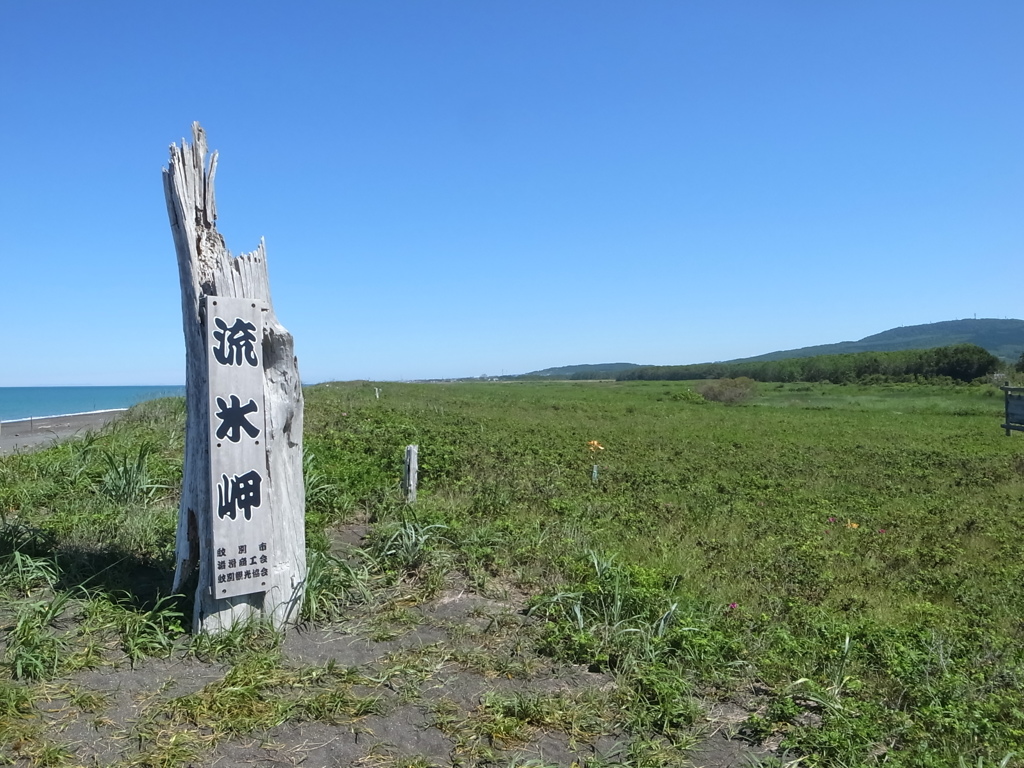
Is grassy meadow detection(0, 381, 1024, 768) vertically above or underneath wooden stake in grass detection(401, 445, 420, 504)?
underneath

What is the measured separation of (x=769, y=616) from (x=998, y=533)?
6.22 m

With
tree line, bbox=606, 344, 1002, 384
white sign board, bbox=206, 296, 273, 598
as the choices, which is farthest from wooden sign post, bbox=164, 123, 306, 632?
tree line, bbox=606, 344, 1002, 384

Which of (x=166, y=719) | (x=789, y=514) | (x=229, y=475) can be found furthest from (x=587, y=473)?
(x=166, y=719)

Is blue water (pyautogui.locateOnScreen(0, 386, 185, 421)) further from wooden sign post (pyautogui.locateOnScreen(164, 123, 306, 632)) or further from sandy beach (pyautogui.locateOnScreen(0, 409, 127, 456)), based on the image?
wooden sign post (pyautogui.locateOnScreen(164, 123, 306, 632))

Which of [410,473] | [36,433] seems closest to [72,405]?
[36,433]

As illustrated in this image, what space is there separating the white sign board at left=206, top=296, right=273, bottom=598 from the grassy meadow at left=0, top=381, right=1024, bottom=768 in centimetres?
50

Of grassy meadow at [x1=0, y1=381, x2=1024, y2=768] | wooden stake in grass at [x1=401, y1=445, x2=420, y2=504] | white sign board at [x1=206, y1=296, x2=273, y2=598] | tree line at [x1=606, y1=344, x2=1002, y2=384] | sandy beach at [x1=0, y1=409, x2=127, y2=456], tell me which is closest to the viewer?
grassy meadow at [x1=0, y1=381, x2=1024, y2=768]

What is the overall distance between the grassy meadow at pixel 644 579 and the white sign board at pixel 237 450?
0.50 meters

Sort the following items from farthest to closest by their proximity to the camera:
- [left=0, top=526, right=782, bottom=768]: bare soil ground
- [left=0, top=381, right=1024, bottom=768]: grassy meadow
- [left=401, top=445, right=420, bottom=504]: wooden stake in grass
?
1. [left=401, top=445, right=420, bottom=504]: wooden stake in grass
2. [left=0, top=381, right=1024, bottom=768]: grassy meadow
3. [left=0, top=526, right=782, bottom=768]: bare soil ground

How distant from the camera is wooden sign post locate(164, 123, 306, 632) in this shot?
468 centimetres

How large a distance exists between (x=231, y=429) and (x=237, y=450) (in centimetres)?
15

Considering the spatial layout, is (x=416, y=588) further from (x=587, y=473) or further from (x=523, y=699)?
(x=587, y=473)

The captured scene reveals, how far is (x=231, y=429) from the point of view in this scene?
4.75m

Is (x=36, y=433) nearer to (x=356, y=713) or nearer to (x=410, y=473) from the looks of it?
(x=410, y=473)
